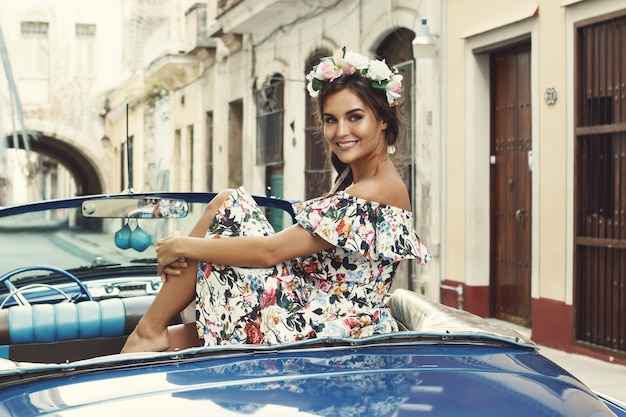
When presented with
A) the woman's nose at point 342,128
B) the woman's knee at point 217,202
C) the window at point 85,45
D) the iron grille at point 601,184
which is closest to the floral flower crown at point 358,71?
the woman's nose at point 342,128

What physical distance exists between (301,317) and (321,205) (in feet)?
1.09

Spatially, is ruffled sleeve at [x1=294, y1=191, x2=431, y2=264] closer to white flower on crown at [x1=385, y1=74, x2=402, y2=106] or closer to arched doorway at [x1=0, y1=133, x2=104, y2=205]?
white flower on crown at [x1=385, y1=74, x2=402, y2=106]

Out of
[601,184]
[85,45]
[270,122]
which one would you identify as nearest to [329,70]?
[601,184]

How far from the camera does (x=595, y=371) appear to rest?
733 centimetres

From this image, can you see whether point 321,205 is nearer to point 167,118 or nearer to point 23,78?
point 167,118

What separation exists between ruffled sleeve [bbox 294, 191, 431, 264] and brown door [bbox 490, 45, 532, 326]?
21.3ft

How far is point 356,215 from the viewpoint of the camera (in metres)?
2.89

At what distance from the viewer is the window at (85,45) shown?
37.2 meters

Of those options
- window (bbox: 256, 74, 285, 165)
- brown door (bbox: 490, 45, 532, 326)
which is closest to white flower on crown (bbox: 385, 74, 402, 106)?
brown door (bbox: 490, 45, 532, 326)

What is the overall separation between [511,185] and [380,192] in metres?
6.99

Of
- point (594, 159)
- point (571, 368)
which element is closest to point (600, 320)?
point (571, 368)

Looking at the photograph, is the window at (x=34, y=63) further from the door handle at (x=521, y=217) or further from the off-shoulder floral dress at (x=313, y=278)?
the off-shoulder floral dress at (x=313, y=278)

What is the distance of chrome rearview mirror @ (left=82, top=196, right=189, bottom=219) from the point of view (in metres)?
3.64

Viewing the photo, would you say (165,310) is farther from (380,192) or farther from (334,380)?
(334,380)
